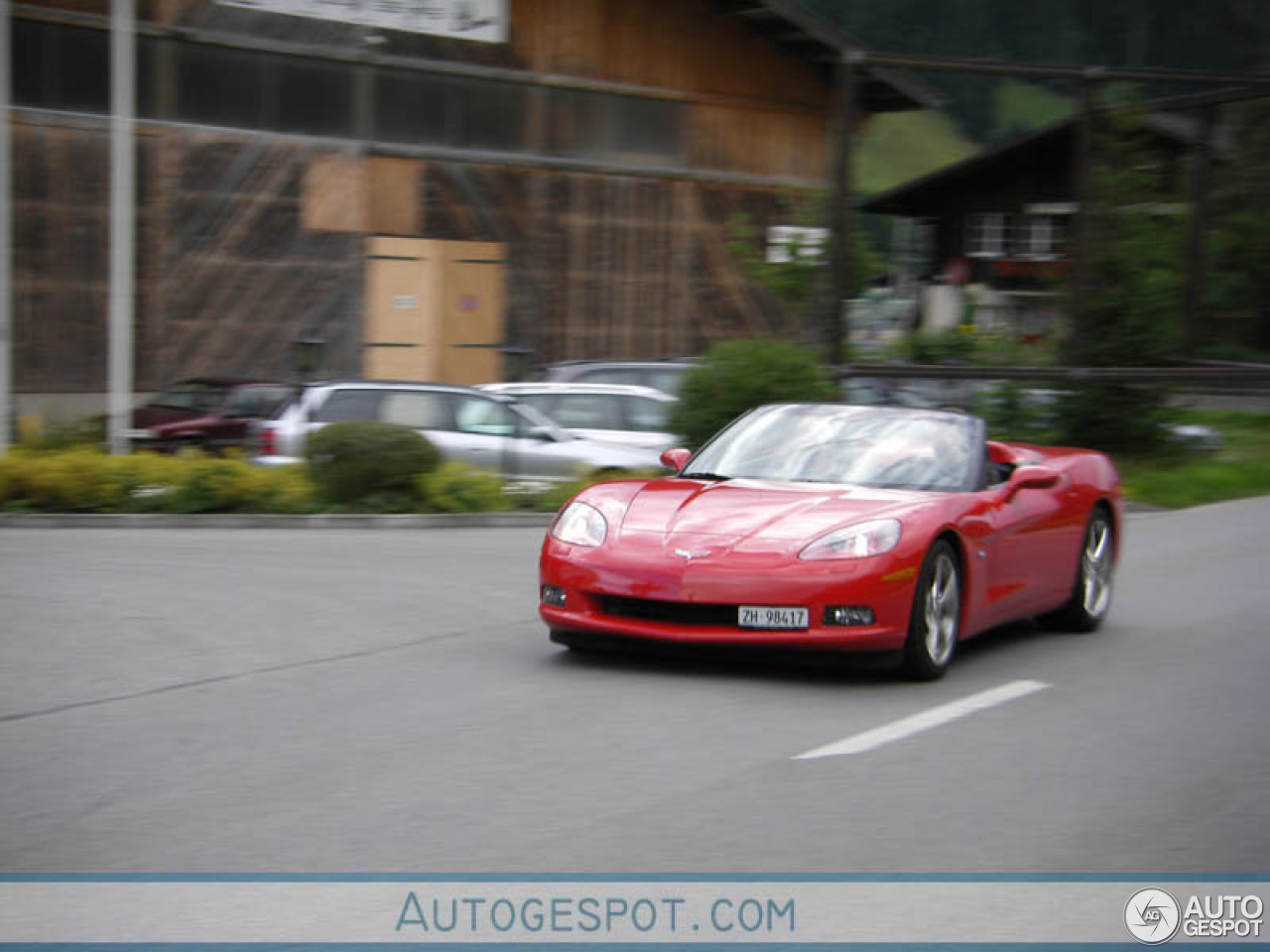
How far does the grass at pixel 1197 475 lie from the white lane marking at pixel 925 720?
11671 millimetres

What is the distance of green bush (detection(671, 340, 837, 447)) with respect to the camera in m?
18.4

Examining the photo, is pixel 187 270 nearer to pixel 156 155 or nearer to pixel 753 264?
pixel 156 155

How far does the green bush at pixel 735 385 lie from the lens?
1841 cm

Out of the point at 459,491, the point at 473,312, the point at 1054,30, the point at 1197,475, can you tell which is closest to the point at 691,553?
the point at 459,491

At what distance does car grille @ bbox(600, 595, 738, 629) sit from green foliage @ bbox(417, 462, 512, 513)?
27.4 feet

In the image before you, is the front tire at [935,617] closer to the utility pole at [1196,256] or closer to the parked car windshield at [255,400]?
the utility pole at [1196,256]

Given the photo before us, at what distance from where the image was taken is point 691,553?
26.4ft

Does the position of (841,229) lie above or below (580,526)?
above

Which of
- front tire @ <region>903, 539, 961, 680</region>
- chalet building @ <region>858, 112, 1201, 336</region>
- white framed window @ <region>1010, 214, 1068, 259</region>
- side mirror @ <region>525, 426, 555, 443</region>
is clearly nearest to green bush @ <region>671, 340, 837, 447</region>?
side mirror @ <region>525, 426, 555, 443</region>

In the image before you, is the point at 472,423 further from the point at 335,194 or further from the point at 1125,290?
the point at 335,194

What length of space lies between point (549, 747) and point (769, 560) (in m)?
1.79

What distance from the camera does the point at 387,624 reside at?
9.75 meters

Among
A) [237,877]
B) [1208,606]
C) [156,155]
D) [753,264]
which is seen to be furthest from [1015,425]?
[237,877]

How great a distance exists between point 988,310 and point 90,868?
62.2ft
